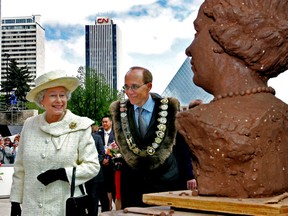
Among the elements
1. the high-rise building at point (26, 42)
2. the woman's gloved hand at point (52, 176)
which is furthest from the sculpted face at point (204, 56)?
the high-rise building at point (26, 42)

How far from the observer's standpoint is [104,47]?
154875 millimetres

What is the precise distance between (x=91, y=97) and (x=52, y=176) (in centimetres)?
4945

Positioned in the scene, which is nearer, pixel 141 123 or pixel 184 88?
pixel 141 123

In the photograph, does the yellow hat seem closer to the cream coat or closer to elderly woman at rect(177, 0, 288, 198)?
the cream coat

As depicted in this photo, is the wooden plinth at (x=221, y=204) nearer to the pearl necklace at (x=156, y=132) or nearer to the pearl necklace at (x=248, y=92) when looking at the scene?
the pearl necklace at (x=248, y=92)

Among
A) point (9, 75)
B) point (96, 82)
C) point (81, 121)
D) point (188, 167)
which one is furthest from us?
point (9, 75)

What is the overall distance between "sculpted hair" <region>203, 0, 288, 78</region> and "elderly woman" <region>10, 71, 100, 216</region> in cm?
139

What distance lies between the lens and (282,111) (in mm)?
3049

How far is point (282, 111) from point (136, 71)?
155 centimetres

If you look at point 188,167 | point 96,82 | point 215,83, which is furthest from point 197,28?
point 96,82

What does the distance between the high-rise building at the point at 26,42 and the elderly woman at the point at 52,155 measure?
406ft

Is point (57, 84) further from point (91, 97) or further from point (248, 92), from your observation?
point (91, 97)

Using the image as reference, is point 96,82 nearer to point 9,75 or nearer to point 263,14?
point 9,75

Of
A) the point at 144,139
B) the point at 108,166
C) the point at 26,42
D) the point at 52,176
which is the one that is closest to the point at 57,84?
the point at 52,176
